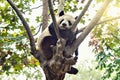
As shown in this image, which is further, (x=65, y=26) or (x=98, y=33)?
(x=98, y=33)

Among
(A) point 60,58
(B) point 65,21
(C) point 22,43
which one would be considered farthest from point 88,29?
(B) point 65,21

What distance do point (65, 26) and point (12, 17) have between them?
116 cm

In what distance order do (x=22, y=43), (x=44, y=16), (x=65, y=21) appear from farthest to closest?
1. (x=65, y=21)
2. (x=44, y=16)
3. (x=22, y=43)

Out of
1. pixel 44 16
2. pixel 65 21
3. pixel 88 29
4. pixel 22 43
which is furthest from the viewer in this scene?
pixel 65 21

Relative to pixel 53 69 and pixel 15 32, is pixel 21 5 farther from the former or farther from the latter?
pixel 53 69

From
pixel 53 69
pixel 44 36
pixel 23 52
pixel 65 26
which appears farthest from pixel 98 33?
pixel 53 69

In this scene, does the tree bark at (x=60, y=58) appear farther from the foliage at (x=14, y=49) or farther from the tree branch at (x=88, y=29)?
the foliage at (x=14, y=49)

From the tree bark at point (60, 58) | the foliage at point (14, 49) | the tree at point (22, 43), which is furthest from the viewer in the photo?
the foliage at point (14, 49)

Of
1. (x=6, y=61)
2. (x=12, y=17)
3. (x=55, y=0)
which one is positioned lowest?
(x=6, y=61)

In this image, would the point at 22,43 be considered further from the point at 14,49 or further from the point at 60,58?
the point at 60,58

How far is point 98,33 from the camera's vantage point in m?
6.16

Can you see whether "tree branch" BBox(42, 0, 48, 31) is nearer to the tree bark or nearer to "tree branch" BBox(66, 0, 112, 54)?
the tree bark

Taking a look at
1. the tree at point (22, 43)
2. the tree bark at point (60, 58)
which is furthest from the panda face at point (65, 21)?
the tree bark at point (60, 58)

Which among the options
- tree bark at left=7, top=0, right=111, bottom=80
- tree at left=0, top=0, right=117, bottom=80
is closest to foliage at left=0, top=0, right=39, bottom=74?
tree at left=0, top=0, right=117, bottom=80
